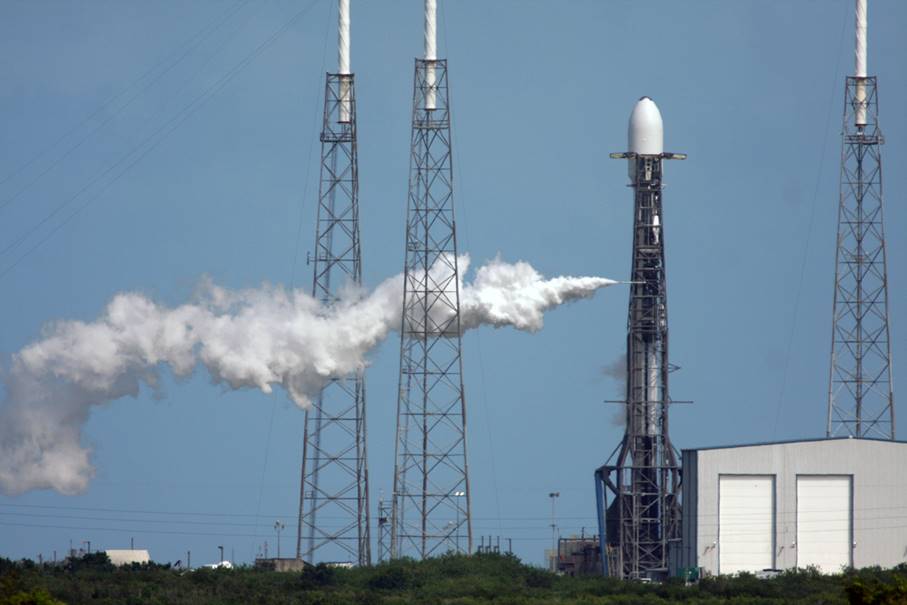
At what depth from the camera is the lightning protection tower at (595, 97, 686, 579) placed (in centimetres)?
11788

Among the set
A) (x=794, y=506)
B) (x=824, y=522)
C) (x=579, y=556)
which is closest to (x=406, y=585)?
(x=579, y=556)

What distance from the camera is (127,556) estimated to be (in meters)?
132

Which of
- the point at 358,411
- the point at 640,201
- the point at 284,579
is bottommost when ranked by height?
the point at 284,579

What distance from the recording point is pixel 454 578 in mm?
115188

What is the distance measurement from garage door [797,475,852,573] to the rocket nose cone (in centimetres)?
2143

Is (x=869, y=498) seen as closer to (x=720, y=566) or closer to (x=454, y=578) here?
(x=720, y=566)

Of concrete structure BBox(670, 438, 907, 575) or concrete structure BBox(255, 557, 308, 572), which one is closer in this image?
concrete structure BBox(670, 438, 907, 575)

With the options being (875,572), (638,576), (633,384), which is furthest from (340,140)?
(875,572)

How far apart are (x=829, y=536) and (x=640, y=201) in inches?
881

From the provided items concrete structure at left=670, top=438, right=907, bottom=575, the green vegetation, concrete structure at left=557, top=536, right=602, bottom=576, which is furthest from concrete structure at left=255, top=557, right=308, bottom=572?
concrete structure at left=670, top=438, right=907, bottom=575

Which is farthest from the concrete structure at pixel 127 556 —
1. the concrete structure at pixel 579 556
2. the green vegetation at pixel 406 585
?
the concrete structure at pixel 579 556

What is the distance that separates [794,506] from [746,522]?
2920 millimetres

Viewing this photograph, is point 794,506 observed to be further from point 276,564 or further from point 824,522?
point 276,564

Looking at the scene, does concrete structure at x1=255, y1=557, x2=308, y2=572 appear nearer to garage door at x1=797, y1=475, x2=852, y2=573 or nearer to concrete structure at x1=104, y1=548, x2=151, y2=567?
concrete structure at x1=104, y1=548, x2=151, y2=567
